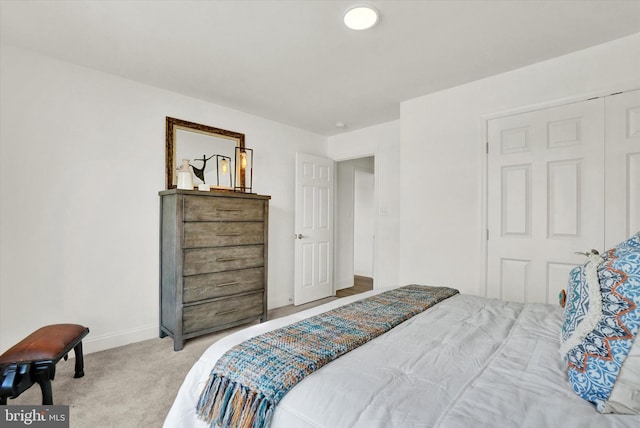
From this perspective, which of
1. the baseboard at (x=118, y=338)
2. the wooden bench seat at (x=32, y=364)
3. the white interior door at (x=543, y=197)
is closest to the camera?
the wooden bench seat at (x=32, y=364)

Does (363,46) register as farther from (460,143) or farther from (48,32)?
(48,32)

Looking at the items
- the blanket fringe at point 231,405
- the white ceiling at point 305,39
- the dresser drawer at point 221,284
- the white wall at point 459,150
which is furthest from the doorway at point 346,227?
the blanket fringe at point 231,405

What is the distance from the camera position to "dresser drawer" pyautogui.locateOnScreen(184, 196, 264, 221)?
2709 mm

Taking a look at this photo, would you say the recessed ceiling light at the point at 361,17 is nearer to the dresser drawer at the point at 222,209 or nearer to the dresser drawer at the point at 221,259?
the dresser drawer at the point at 222,209

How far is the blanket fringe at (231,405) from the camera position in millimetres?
838

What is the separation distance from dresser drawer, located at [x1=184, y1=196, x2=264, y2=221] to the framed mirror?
451mm

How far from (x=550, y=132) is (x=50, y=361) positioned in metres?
3.69

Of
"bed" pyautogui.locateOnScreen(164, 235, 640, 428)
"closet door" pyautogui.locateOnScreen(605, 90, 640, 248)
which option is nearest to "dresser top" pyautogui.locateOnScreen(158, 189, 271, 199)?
"bed" pyautogui.locateOnScreen(164, 235, 640, 428)

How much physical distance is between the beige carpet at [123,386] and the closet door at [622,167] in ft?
10.4

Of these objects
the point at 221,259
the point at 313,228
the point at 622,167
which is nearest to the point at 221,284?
the point at 221,259

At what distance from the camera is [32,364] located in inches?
64.2

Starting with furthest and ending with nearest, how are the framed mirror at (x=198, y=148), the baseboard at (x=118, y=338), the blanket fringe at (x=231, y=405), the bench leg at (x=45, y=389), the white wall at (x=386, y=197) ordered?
the white wall at (x=386, y=197)
the framed mirror at (x=198, y=148)
the baseboard at (x=118, y=338)
the bench leg at (x=45, y=389)
the blanket fringe at (x=231, y=405)

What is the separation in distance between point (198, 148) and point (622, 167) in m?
3.58

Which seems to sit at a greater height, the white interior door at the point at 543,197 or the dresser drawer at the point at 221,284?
the white interior door at the point at 543,197
